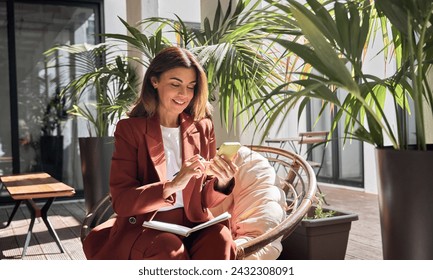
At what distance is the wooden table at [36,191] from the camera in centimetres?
325

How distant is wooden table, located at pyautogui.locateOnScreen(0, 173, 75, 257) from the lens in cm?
325

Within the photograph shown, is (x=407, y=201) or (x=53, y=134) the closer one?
(x=407, y=201)

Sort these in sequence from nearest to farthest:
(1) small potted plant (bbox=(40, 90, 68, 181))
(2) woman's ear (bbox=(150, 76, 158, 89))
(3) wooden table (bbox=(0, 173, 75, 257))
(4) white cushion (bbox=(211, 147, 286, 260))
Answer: (2) woman's ear (bbox=(150, 76, 158, 89)) → (4) white cushion (bbox=(211, 147, 286, 260)) → (3) wooden table (bbox=(0, 173, 75, 257)) → (1) small potted plant (bbox=(40, 90, 68, 181))

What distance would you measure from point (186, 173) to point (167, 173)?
24cm

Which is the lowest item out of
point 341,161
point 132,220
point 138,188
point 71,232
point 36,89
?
point 71,232

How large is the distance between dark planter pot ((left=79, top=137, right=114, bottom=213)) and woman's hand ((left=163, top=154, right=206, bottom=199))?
2699 mm

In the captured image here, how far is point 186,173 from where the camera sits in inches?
57.8

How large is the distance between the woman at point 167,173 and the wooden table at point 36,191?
1.65 m

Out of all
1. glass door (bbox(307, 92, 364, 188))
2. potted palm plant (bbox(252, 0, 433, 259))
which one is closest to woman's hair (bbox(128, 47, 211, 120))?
potted palm plant (bbox(252, 0, 433, 259))

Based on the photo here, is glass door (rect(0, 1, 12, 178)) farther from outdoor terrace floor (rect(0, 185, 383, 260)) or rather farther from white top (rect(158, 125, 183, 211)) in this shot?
white top (rect(158, 125, 183, 211))

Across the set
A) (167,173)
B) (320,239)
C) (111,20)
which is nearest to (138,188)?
(167,173)

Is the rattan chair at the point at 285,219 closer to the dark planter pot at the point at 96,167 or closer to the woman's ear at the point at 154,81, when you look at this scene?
the woman's ear at the point at 154,81

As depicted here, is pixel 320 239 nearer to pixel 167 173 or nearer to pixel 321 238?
pixel 321 238

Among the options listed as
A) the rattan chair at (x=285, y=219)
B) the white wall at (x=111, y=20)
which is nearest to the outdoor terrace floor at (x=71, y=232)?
the rattan chair at (x=285, y=219)
